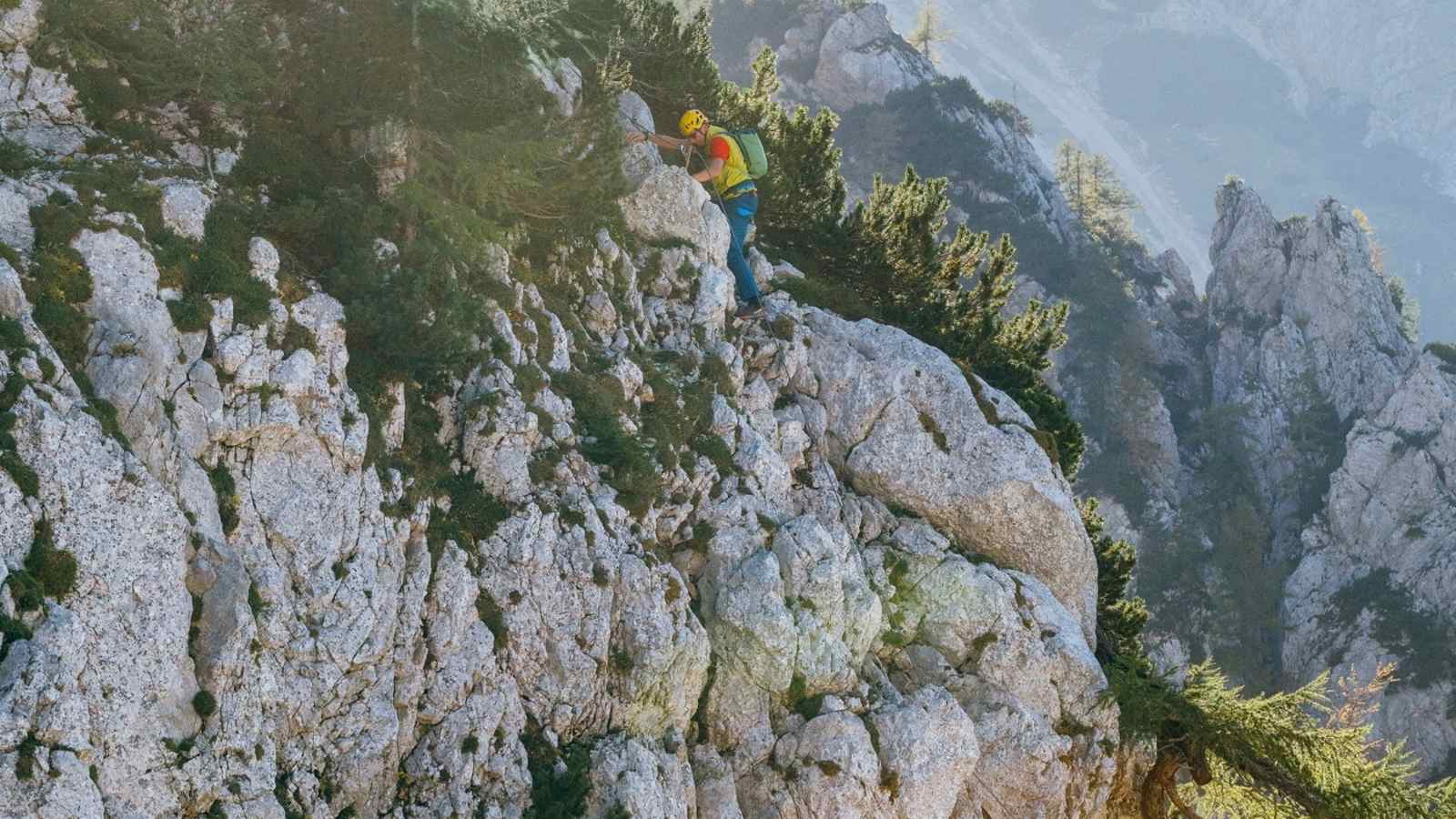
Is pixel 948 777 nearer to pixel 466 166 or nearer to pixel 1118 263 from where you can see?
pixel 466 166

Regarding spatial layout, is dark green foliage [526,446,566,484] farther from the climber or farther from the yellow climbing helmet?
the yellow climbing helmet

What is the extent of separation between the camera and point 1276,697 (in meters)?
20.2

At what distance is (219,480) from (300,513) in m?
0.93

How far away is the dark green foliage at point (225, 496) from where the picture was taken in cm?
1165

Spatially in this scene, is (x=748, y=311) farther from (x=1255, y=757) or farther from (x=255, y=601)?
(x=1255, y=757)

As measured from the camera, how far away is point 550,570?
14.3 metres

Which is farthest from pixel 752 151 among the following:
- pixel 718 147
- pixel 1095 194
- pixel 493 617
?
pixel 1095 194

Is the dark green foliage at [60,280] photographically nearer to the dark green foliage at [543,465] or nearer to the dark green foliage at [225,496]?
the dark green foliage at [225,496]

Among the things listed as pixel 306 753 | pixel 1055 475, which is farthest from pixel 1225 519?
pixel 306 753

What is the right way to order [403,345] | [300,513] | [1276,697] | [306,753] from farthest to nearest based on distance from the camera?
[1276,697]
[403,345]
[300,513]
[306,753]

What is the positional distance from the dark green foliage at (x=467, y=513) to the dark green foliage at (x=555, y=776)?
2407 millimetres

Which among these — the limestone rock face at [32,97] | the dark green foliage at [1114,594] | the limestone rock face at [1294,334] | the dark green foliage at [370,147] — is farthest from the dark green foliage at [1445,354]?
the limestone rock face at [32,97]

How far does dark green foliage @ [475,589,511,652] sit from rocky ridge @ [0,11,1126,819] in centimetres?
5

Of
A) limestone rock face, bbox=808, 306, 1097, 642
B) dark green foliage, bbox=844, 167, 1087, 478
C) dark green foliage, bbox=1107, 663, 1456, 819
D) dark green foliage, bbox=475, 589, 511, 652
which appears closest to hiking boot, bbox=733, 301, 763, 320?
limestone rock face, bbox=808, 306, 1097, 642
